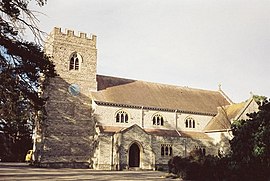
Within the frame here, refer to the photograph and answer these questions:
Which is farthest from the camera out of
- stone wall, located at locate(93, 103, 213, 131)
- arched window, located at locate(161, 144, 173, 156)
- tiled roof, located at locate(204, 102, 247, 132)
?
tiled roof, located at locate(204, 102, 247, 132)

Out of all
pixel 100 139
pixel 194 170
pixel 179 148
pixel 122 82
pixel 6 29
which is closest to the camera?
pixel 6 29

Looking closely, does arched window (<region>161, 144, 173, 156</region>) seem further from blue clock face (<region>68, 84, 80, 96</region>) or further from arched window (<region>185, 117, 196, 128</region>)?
blue clock face (<region>68, 84, 80, 96</region>)

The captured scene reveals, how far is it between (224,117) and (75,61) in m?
21.7

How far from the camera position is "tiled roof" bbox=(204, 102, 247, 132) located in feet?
139

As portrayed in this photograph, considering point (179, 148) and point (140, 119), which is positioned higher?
point (140, 119)

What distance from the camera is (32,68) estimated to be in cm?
1399

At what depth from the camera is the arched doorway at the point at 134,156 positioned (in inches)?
1492

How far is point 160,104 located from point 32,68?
30314mm

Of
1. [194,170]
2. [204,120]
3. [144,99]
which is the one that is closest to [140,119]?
[144,99]

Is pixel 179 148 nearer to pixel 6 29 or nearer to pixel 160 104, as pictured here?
pixel 160 104

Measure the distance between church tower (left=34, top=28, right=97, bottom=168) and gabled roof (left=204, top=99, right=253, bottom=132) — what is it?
1706 cm

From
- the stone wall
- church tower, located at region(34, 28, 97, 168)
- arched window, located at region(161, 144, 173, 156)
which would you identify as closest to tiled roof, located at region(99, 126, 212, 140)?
the stone wall

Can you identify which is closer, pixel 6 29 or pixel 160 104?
pixel 6 29

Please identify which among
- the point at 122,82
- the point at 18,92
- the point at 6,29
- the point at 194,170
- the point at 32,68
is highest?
the point at 122,82
